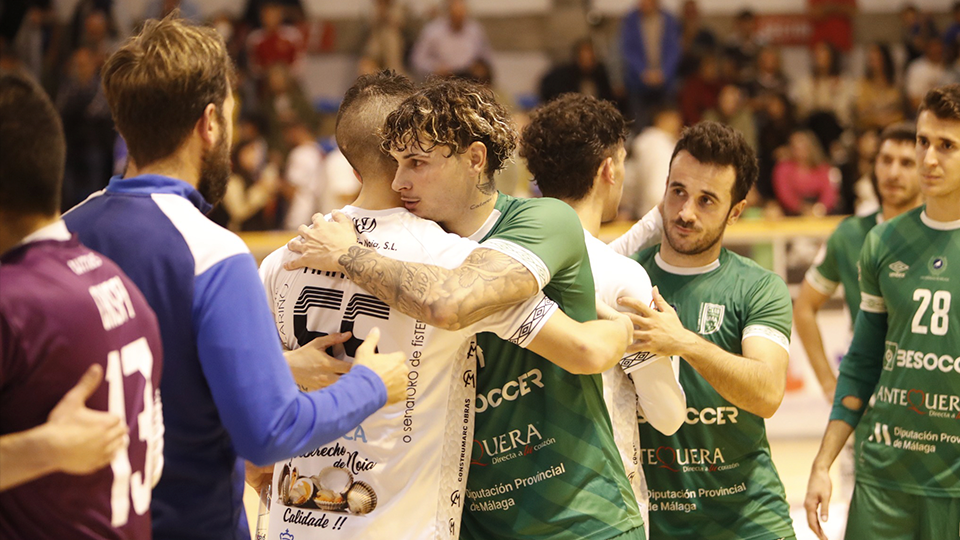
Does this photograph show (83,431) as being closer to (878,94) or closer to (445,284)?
(445,284)

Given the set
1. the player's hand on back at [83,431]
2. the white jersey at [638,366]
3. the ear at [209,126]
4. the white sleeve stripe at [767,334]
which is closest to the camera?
the player's hand on back at [83,431]

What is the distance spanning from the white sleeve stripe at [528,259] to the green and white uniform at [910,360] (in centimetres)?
194

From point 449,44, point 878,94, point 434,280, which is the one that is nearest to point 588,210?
point 434,280

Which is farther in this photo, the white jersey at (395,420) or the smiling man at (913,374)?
the smiling man at (913,374)

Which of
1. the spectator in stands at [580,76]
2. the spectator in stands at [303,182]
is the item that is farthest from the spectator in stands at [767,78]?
the spectator in stands at [303,182]

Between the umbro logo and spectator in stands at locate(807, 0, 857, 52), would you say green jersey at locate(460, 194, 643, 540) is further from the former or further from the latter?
spectator in stands at locate(807, 0, 857, 52)

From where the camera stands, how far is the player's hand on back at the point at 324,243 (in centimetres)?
270

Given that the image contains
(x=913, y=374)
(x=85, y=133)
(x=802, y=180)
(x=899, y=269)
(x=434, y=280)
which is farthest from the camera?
(x=802, y=180)

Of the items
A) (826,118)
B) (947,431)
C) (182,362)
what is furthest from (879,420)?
(826,118)

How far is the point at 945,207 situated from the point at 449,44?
10.2m

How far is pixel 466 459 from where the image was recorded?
2.91 m

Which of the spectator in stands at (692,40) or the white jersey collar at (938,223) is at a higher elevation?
the spectator in stands at (692,40)

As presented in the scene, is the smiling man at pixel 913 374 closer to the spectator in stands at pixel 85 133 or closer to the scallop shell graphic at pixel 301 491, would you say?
the scallop shell graphic at pixel 301 491

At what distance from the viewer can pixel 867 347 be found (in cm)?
412
